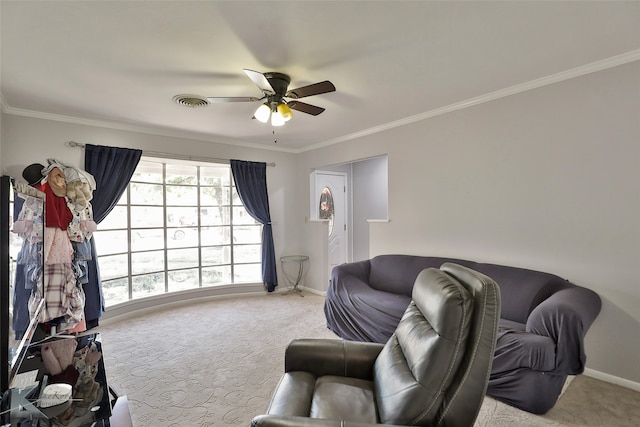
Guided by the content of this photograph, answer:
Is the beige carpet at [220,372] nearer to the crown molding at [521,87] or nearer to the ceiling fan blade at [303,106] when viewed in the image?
the ceiling fan blade at [303,106]

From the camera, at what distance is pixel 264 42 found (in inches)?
82.9

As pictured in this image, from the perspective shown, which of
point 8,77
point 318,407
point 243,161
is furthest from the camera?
point 243,161

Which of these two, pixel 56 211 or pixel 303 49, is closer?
pixel 303 49

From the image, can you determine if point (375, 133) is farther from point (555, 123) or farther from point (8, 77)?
point (8, 77)

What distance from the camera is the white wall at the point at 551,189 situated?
7.92 ft

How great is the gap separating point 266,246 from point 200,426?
325 cm

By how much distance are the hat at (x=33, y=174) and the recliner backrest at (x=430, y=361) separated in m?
3.78

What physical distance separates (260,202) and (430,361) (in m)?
4.17

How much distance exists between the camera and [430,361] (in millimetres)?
1303

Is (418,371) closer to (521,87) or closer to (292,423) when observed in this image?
(292,423)

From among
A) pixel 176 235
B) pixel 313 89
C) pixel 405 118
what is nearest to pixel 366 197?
pixel 405 118

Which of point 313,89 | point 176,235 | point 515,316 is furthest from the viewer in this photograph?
point 176,235

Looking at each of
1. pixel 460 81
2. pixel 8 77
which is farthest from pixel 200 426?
pixel 460 81

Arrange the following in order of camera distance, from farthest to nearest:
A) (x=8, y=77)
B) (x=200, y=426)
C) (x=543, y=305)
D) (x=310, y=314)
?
(x=310, y=314)
(x=8, y=77)
(x=543, y=305)
(x=200, y=426)
